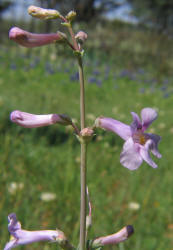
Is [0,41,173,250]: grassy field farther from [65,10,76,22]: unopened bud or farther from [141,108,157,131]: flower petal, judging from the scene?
[65,10,76,22]: unopened bud

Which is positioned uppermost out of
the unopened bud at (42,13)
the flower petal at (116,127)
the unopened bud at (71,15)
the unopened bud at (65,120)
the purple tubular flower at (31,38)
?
the unopened bud at (42,13)

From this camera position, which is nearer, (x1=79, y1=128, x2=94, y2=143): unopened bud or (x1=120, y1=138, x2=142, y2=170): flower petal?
(x1=120, y1=138, x2=142, y2=170): flower petal

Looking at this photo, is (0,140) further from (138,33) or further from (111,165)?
(138,33)

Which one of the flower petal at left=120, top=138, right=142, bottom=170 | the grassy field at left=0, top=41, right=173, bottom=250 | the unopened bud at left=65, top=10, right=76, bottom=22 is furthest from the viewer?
the grassy field at left=0, top=41, right=173, bottom=250

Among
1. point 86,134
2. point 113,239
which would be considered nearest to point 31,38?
point 86,134

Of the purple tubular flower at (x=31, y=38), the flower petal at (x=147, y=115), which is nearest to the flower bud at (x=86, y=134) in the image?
the flower petal at (x=147, y=115)

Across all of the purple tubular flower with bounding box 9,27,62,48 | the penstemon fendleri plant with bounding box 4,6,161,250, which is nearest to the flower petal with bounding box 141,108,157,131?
the penstemon fendleri plant with bounding box 4,6,161,250

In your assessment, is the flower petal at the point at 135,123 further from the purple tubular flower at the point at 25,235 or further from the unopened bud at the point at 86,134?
the purple tubular flower at the point at 25,235
